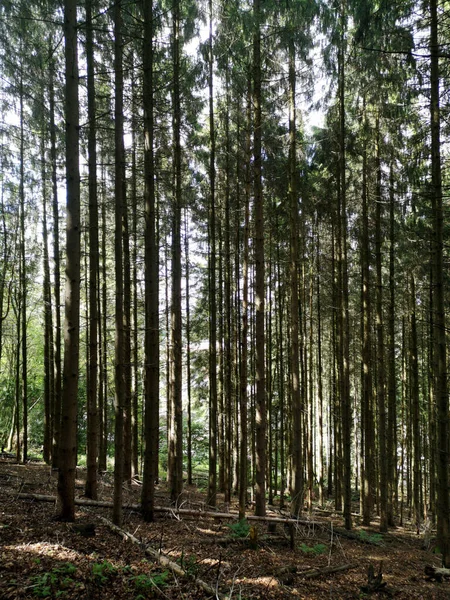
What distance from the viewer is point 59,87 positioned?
33.1 feet

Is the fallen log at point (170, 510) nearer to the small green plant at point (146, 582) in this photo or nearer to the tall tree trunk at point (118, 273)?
the tall tree trunk at point (118, 273)

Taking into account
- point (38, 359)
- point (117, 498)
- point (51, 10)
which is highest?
point (51, 10)

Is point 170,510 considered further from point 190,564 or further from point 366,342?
point 366,342

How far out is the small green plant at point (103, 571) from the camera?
4.07 m

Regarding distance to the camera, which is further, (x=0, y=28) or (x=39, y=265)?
(x=39, y=265)

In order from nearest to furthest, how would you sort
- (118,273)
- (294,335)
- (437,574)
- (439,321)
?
1. (118,273)
2. (437,574)
3. (439,321)
4. (294,335)

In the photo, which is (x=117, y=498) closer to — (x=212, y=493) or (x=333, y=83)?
(x=212, y=493)

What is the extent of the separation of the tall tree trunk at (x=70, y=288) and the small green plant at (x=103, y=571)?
5.72ft

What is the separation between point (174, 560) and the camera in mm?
5211

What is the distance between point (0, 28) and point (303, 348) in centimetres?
1305

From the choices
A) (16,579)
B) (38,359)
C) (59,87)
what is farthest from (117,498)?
(38,359)

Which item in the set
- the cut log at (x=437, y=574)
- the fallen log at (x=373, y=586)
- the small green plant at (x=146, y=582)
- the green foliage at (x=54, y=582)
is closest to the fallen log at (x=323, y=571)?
the fallen log at (x=373, y=586)

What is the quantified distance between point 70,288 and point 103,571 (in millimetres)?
3623

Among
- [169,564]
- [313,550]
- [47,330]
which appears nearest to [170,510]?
[313,550]
